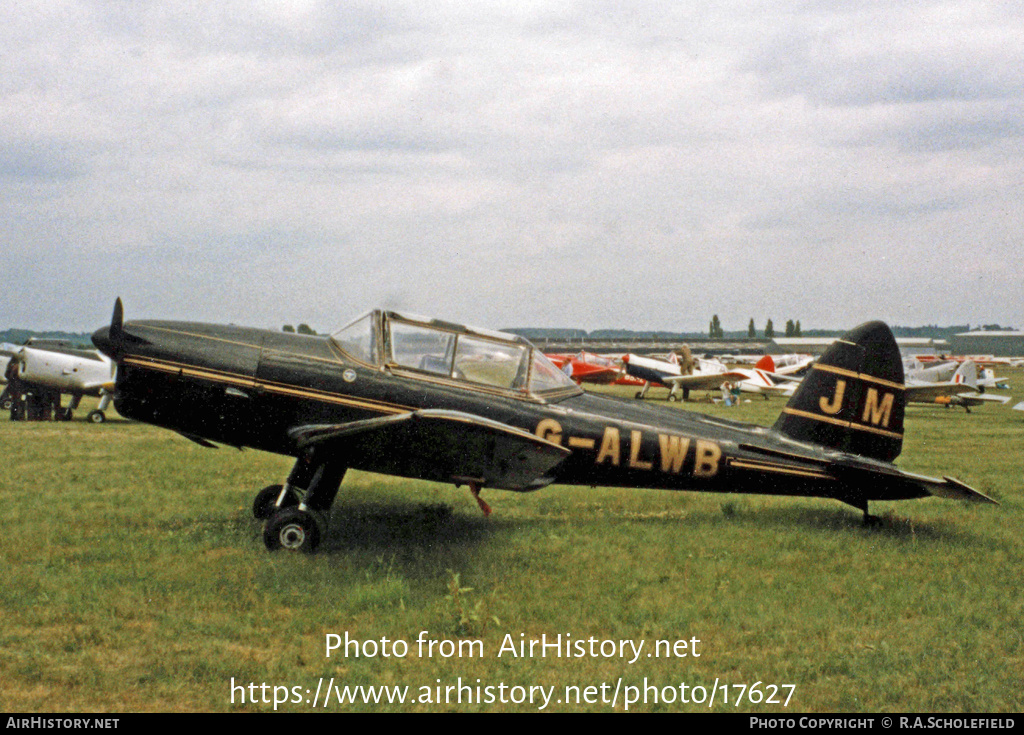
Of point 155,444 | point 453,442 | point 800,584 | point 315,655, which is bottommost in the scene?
point 155,444

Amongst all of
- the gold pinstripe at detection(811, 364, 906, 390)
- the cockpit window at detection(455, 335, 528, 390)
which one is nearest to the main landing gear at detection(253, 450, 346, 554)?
the cockpit window at detection(455, 335, 528, 390)

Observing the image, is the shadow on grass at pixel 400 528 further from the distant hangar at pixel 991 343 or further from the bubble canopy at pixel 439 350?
the distant hangar at pixel 991 343

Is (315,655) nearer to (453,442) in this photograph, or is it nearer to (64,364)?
(453,442)

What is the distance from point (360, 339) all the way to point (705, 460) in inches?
136

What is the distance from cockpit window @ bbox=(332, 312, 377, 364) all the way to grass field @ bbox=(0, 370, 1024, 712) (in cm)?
170

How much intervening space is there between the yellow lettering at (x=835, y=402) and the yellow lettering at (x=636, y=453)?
2.00 meters

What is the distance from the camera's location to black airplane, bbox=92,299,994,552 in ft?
20.9

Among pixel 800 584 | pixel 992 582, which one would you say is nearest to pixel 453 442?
pixel 800 584

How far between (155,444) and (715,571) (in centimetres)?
1159

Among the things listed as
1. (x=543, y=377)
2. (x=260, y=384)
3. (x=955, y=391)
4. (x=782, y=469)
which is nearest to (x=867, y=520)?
(x=782, y=469)

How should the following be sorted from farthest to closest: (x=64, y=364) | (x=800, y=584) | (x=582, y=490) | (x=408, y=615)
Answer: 1. (x=64, y=364)
2. (x=582, y=490)
3. (x=800, y=584)
4. (x=408, y=615)

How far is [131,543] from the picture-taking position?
6.78m

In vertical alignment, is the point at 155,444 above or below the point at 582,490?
below

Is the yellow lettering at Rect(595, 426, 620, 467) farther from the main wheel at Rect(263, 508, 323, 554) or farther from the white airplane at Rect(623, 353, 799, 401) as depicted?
the white airplane at Rect(623, 353, 799, 401)
